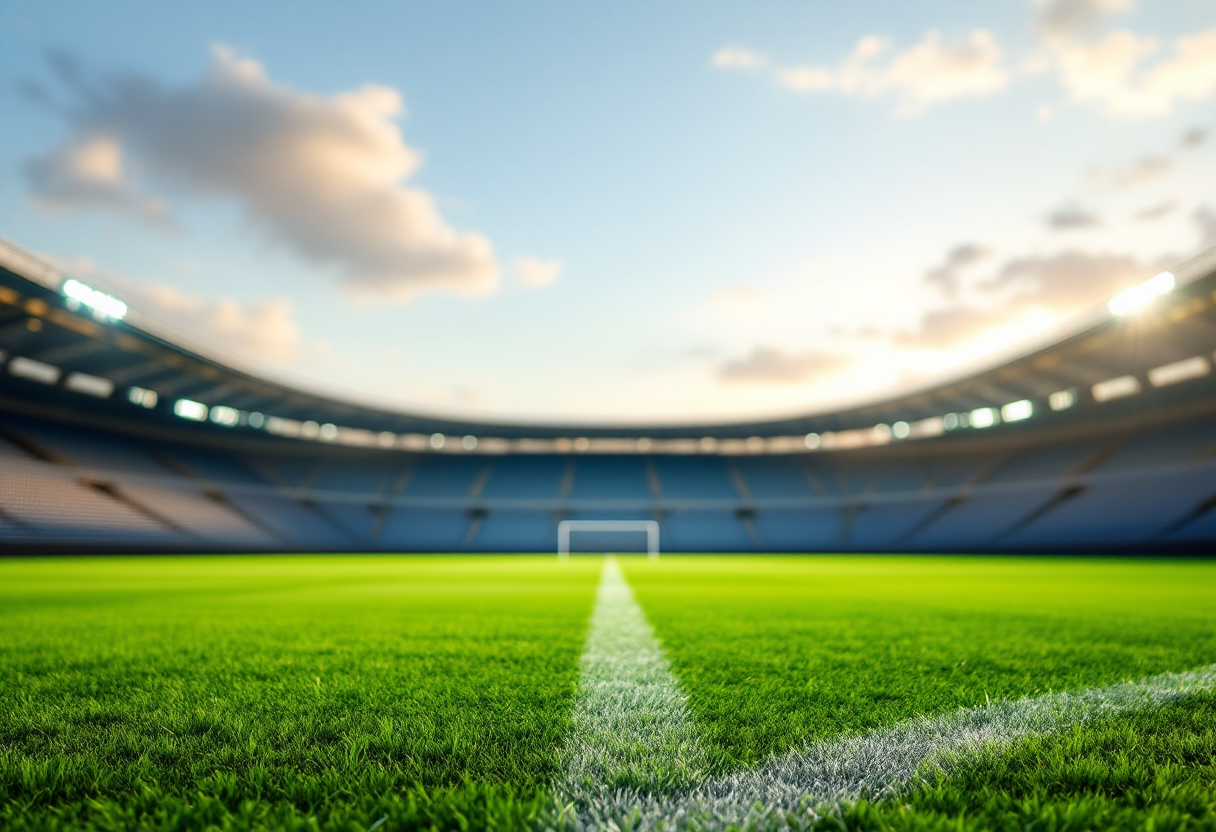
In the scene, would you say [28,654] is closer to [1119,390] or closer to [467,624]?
[467,624]

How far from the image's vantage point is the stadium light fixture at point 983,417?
113 feet

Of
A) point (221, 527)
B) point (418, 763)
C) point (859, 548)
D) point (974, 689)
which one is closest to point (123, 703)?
point (418, 763)

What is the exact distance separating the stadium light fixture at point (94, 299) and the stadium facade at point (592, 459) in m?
0.07

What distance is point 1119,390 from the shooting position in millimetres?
29672

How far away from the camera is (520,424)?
38844 mm

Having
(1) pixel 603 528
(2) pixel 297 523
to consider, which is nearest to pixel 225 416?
(2) pixel 297 523

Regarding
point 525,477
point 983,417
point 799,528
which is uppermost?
point 983,417

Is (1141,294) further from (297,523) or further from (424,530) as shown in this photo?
(297,523)

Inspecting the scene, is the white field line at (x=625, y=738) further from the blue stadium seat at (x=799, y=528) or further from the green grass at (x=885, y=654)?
the blue stadium seat at (x=799, y=528)

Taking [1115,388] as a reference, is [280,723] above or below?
below

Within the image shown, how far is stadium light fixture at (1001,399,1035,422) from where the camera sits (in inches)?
1284

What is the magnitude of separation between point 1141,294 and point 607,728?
77.1 feet

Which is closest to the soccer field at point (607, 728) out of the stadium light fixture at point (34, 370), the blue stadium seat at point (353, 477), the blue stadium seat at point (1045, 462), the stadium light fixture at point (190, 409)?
the stadium light fixture at point (34, 370)

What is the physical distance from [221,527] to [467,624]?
29.1m
